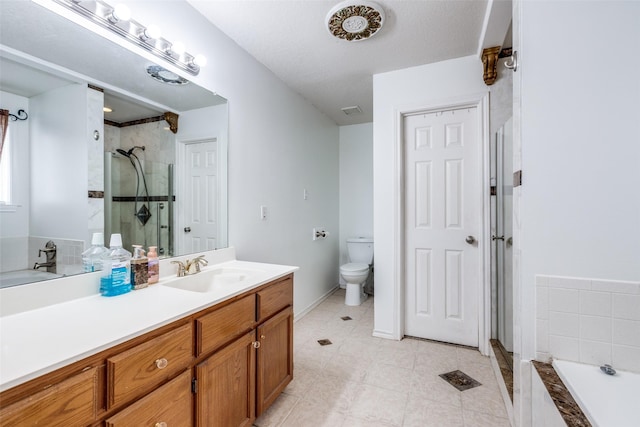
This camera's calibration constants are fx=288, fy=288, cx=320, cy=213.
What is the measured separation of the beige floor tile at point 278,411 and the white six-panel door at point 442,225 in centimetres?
132

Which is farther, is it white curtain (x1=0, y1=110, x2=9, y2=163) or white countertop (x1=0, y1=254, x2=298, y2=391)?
white curtain (x1=0, y1=110, x2=9, y2=163)

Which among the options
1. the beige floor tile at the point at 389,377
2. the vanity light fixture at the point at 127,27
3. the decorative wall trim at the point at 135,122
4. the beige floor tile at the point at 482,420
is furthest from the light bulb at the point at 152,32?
the beige floor tile at the point at 482,420

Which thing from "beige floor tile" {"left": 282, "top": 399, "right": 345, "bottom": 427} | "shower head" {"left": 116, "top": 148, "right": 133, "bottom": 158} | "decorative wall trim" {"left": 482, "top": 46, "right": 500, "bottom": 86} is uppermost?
"decorative wall trim" {"left": 482, "top": 46, "right": 500, "bottom": 86}

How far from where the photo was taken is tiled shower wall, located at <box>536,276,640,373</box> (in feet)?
3.67

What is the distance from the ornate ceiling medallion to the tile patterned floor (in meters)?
2.32

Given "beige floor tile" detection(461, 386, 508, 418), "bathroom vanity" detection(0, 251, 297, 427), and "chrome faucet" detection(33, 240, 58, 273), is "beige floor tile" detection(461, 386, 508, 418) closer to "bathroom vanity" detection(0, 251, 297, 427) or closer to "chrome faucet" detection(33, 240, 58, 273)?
"bathroom vanity" detection(0, 251, 297, 427)

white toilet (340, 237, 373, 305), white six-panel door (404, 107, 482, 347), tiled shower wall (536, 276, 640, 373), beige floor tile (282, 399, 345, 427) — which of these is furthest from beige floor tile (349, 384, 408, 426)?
white toilet (340, 237, 373, 305)

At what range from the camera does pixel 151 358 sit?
92 centimetres

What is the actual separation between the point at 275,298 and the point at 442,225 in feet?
5.35

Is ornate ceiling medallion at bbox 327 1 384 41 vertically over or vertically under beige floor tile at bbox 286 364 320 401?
over

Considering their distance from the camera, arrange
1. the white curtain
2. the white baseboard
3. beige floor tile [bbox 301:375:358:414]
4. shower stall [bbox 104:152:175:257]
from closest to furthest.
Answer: the white curtain → shower stall [bbox 104:152:175:257] → beige floor tile [bbox 301:375:358:414] → the white baseboard

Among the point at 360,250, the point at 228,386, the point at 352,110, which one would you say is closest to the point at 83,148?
the point at 228,386

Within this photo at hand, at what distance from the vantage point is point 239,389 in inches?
52.1

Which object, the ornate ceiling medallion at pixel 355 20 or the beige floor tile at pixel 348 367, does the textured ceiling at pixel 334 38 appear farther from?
the beige floor tile at pixel 348 367
